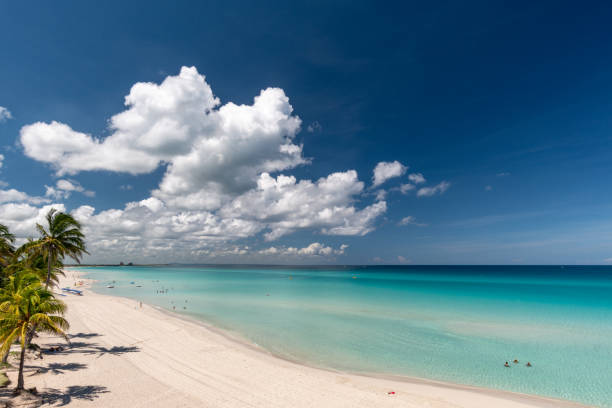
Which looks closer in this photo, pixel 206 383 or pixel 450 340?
pixel 206 383

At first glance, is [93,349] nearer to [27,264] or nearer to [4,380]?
[4,380]

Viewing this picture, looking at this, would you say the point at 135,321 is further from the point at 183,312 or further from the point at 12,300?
the point at 12,300

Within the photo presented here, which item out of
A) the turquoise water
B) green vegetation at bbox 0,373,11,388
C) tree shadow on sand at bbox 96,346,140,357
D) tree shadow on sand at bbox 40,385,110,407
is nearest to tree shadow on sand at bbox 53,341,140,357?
tree shadow on sand at bbox 96,346,140,357

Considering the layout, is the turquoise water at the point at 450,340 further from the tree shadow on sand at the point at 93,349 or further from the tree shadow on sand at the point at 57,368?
the tree shadow on sand at the point at 57,368

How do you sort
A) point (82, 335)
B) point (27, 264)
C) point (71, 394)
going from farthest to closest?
point (27, 264) → point (82, 335) → point (71, 394)

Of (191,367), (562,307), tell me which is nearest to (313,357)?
(191,367)

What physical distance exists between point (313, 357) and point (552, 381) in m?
15.2

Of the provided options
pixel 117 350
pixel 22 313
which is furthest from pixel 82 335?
pixel 22 313

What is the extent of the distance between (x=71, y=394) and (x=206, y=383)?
5929mm

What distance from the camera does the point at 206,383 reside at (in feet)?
48.1

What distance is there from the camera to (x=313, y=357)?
2059 centimetres

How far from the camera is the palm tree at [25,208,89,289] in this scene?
22375 millimetres

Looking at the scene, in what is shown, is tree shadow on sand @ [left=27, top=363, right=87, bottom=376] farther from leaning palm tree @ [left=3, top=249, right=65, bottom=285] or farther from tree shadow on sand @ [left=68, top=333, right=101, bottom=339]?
leaning palm tree @ [left=3, top=249, right=65, bottom=285]

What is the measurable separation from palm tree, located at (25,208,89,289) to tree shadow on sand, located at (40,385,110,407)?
12.0 meters
